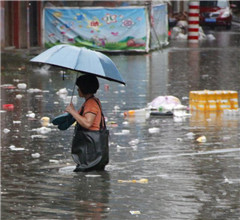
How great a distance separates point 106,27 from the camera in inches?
1061

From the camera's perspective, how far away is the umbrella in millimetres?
8102

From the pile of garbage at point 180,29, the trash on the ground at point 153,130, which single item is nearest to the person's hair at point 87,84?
the trash on the ground at point 153,130

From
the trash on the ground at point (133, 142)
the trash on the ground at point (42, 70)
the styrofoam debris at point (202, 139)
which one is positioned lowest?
the trash on the ground at point (42, 70)

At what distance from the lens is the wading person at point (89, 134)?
848 centimetres

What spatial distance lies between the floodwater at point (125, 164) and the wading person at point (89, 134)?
169 mm

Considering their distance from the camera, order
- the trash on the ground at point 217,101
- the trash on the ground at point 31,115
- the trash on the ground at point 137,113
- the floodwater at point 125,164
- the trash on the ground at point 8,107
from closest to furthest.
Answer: the floodwater at point 125,164 → the trash on the ground at point 31,115 → the trash on the ground at point 137,113 → the trash on the ground at point 217,101 → the trash on the ground at point 8,107

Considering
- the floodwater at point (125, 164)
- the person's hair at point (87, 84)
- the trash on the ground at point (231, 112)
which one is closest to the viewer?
the floodwater at point (125, 164)

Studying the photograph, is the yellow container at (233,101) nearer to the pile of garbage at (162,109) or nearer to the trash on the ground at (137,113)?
the pile of garbage at (162,109)

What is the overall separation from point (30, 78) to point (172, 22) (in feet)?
70.6

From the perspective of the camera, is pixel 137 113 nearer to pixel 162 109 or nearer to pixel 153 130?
pixel 162 109

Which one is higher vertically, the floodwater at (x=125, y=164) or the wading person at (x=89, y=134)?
the wading person at (x=89, y=134)

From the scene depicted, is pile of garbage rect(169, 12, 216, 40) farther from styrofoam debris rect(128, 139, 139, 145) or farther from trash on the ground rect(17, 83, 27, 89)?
styrofoam debris rect(128, 139, 139, 145)

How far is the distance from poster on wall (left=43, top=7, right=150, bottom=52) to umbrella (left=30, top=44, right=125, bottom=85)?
60.9ft

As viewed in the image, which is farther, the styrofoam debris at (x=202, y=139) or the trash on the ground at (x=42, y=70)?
the trash on the ground at (x=42, y=70)
